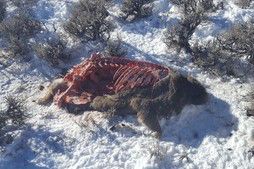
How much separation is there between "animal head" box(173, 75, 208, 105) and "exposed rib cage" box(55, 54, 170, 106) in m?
0.30

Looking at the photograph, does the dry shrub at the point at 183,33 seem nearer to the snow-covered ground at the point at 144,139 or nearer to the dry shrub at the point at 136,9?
the snow-covered ground at the point at 144,139

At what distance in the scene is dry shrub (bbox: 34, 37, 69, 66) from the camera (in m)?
9.39

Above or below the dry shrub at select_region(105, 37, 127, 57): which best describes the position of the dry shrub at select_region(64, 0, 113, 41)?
above

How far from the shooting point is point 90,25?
31.8 feet

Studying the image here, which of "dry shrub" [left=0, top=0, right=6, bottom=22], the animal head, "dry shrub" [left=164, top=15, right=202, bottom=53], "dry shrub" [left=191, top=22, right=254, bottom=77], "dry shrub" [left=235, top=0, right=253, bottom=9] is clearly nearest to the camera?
the animal head

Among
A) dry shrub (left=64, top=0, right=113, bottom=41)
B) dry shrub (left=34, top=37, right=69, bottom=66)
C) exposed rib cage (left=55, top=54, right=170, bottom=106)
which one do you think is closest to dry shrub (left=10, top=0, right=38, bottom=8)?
dry shrub (left=64, top=0, right=113, bottom=41)

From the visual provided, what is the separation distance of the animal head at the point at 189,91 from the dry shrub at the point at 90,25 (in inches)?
104

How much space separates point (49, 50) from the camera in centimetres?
942

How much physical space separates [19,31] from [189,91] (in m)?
4.50

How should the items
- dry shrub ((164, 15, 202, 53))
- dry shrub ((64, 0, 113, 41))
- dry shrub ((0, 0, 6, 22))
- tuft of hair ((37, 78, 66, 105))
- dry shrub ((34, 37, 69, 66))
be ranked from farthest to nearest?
dry shrub ((0, 0, 6, 22))
dry shrub ((64, 0, 113, 41))
dry shrub ((34, 37, 69, 66))
dry shrub ((164, 15, 202, 53))
tuft of hair ((37, 78, 66, 105))

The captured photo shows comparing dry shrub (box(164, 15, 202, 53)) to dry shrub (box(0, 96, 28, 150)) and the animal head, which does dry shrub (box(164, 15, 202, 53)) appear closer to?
the animal head

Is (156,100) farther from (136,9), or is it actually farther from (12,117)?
(136,9)

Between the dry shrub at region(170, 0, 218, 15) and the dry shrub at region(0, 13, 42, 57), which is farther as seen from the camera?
the dry shrub at region(170, 0, 218, 15)

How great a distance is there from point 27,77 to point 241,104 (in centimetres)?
422
